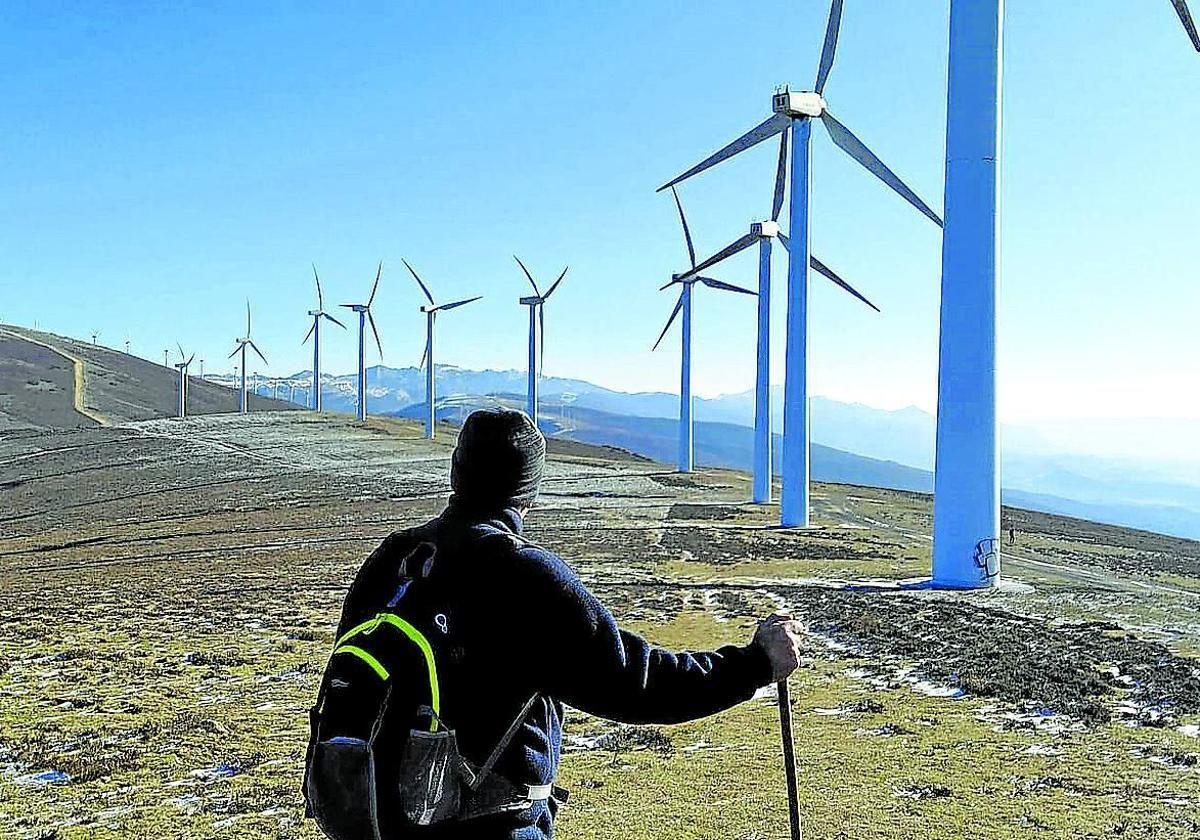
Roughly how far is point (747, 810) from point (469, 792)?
20.2 ft

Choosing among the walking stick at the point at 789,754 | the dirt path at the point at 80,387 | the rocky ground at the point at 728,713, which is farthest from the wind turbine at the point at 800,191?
the dirt path at the point at 80,387

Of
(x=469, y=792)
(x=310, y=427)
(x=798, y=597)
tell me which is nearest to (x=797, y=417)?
(x=798, y=597)

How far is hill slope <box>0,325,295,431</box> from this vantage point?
150m

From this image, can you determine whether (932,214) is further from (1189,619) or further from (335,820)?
(335,820)

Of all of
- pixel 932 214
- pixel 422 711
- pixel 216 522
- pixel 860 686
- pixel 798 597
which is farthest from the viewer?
pixel 216 522

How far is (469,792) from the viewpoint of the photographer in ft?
10.9

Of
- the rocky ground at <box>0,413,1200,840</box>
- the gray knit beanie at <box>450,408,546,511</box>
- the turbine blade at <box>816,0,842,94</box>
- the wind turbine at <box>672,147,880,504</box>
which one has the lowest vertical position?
the rocky ground at <box>0,413,1200,840</box>

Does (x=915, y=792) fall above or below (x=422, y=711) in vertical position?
below

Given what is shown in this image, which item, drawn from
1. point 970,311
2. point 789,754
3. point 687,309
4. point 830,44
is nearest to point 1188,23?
point 970,311

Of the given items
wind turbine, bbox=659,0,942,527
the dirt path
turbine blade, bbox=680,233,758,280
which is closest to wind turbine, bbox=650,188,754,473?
turbine blade, bbox=680,233,758,280

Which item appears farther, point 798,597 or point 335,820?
point 798,597

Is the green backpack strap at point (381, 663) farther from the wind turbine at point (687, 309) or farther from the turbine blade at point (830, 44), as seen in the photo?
the wind turbine at point (687, 309)

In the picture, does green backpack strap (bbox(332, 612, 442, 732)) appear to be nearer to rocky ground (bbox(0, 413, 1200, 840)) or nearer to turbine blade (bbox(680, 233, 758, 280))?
rocky ground (bbox(0, 413, 1200, 840))

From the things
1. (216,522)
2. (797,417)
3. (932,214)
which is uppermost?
(932,214)
